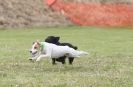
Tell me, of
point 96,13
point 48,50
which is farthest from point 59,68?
point 96,13

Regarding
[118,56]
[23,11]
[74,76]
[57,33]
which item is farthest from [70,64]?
[23,11]

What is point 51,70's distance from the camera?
43.2 ft

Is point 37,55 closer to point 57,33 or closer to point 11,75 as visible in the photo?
point 11,75

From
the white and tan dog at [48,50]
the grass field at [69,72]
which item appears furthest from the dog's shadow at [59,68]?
the white and tan dog at [48,50]

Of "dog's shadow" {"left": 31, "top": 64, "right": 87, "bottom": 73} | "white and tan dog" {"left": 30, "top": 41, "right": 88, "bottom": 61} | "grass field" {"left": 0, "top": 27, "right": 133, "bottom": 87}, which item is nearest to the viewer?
"grass field" {"left": 0, "top": 27, "right": 133, "bottom": 87}

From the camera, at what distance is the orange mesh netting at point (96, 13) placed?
124 ft

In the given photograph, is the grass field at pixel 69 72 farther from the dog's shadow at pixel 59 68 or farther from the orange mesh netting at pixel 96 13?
the orange mesh netting at pixel 96 13

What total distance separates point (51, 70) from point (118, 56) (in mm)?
5045

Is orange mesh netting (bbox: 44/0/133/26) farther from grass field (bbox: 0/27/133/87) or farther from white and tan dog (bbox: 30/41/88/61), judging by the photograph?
white and tan dog (bbox: 30/41/88/61)

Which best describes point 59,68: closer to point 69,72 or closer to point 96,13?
point 69,72

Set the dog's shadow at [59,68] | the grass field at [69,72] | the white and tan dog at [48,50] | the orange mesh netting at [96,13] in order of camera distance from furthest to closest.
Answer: the orange mesh netting at [96,13]
the dog's shadow at [59,68]
the white and tan dog at [48,50]
the grass field at [69,72]

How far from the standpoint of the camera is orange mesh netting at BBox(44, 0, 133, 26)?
37.9 meters

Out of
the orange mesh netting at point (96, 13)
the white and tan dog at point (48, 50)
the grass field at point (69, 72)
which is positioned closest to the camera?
the grass field at point (69, 72)

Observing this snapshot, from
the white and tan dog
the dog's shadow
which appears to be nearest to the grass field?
the dog's shadow
